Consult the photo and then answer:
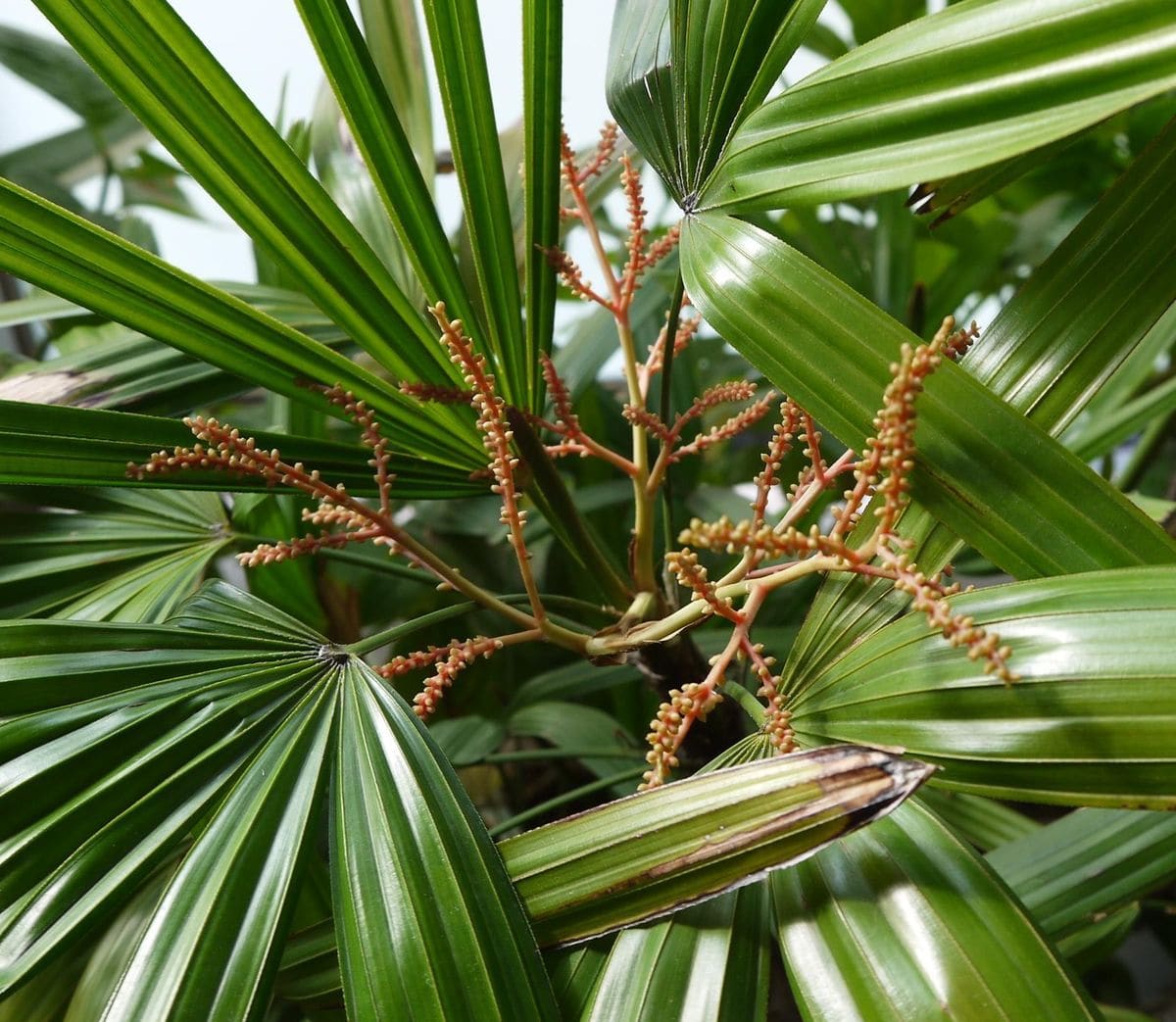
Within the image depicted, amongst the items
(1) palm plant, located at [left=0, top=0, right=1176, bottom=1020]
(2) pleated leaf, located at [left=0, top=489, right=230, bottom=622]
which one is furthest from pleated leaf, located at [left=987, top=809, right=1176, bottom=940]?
(2) pleated leaf, located at [left=0, top=489, right=230, bottom=622]

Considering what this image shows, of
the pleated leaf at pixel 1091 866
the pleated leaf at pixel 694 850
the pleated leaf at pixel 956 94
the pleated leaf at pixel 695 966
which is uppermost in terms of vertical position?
the pleated leaf at pixel 956 94

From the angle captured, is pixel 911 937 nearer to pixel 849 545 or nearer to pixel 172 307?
pixel 849 545

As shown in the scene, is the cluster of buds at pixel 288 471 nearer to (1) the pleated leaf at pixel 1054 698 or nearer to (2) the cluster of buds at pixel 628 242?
(2) the cluster of buds at pixel 628 242

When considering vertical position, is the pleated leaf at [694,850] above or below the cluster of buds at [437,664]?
below

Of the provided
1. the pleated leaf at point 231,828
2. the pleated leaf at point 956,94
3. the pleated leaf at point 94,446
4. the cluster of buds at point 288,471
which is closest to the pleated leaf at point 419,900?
the pleated leaf at point 231,828

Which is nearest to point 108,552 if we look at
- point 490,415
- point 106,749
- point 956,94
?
point 106,749

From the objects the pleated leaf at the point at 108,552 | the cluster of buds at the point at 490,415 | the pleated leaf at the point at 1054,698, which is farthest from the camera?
the pleated leaf at the point at 108,552

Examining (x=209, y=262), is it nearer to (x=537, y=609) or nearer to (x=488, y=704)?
(x=488, y=704)
